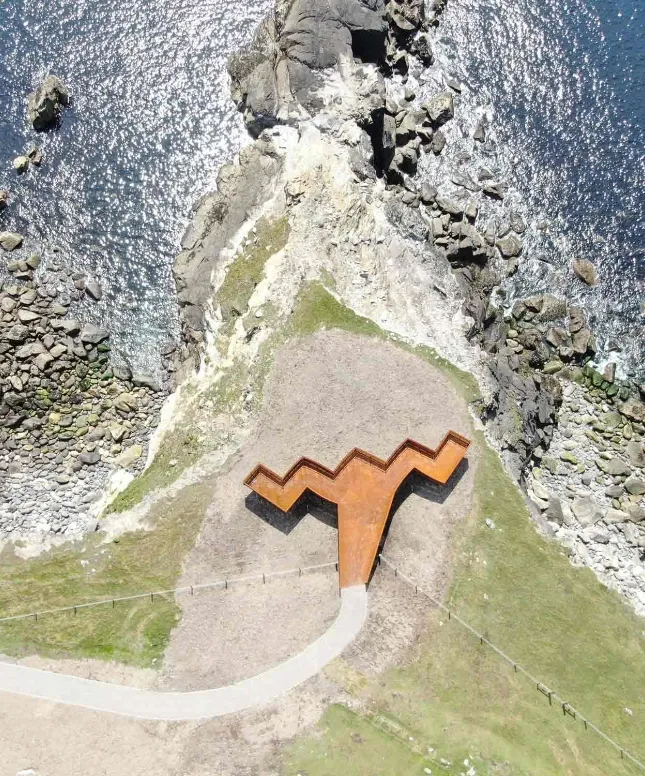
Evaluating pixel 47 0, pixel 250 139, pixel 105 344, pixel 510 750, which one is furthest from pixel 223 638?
pixel 47 0

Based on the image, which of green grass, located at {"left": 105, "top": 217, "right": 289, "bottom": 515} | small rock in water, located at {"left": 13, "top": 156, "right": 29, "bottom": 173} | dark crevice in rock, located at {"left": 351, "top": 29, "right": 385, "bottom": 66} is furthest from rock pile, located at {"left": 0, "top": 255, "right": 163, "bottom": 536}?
dark crevice in rock, located at {"left": 351, "top": 29, "right": 385, "bottom": 66}

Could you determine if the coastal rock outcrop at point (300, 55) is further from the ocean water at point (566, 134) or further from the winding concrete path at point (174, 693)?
the winding concrete path at point (174, 693)

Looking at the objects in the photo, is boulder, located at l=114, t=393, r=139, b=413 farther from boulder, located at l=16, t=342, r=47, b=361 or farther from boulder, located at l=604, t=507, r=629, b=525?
boulder, located at l=604, t=507, r=629, b=525

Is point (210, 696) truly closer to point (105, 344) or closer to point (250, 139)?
point (105, 344)

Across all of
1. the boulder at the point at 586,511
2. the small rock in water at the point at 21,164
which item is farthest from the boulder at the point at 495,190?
the small rock in water at the point at 21,164

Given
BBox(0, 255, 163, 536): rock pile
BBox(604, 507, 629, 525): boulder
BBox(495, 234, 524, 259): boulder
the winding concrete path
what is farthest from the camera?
BBox(495, 234, 524, 259): boulder

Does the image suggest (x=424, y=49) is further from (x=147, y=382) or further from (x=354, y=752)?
(x=354, y=752)

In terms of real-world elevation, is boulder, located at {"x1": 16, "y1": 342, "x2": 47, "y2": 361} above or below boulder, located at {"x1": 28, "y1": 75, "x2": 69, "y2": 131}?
below
